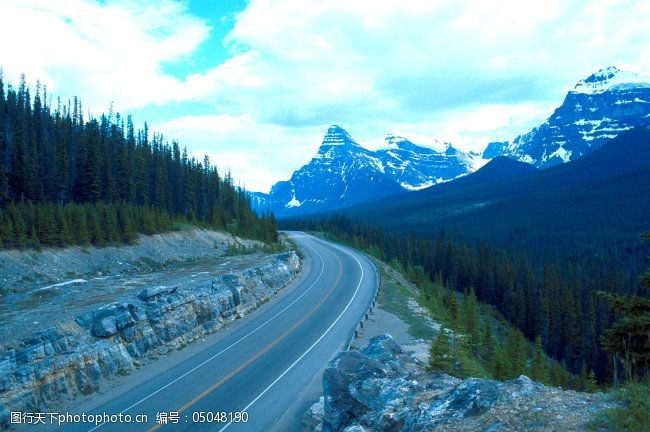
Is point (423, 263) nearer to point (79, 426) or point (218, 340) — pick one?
point (218, 340)

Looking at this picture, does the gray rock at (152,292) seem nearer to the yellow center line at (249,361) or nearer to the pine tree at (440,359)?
the yellow center line at (249,361)

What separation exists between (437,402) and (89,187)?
5731cm

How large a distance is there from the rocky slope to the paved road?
404 centimetres

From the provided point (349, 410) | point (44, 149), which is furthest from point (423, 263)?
point (349, 410)

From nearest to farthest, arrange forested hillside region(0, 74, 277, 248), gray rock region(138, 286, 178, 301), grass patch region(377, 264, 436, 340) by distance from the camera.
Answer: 1. gray rock region(138, 286, 178, 301)
2. grass patch region(377, 264, 436, 340)
3. forested hillside region(0, 74, 277, 248)

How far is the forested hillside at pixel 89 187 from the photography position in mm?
38175

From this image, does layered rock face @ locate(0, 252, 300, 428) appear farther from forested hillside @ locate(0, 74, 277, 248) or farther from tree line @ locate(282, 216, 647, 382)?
tree line @ locate(282, 216, 647, 382)

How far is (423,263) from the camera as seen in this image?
292 feet

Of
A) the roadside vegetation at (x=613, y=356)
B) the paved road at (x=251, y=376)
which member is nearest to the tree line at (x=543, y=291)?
the roadside vegetation at (x=613, y=356)

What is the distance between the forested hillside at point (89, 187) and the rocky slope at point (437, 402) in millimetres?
30971

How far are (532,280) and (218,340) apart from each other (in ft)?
197

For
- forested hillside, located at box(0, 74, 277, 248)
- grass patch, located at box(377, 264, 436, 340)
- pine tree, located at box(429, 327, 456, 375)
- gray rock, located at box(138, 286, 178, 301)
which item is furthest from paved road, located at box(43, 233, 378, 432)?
forested hillside, located at box(0, 74, 277, 248)

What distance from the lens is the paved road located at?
634 inches

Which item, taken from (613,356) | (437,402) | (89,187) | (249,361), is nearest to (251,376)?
(249,361)
